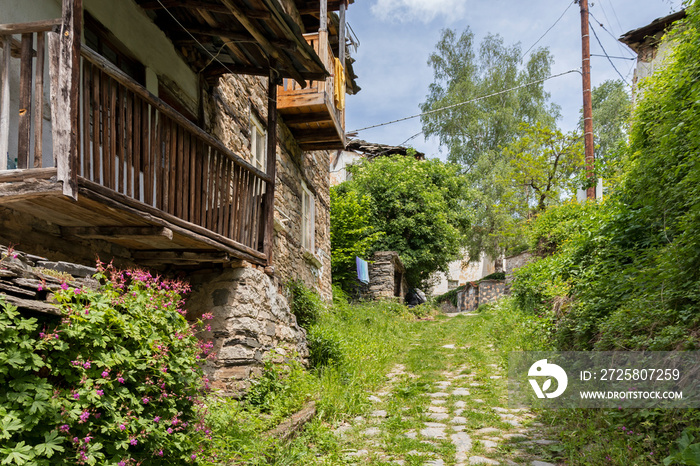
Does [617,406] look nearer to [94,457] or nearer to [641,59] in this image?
[94,457]

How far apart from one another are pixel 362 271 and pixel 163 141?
1026 centimetres

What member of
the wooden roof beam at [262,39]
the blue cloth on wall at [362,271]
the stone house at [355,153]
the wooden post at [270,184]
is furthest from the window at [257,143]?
the stone house at [355,153]

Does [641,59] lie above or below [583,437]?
above

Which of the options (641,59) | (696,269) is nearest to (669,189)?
(696,269)

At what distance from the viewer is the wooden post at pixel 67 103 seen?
9.73 feet

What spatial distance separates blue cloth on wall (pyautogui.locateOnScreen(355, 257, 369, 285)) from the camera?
1441 cm

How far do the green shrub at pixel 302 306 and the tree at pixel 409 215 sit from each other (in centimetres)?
995

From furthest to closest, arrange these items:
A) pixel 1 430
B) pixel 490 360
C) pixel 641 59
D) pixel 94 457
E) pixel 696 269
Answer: pixel 641 59 → pixel 490 360 → pixel 696 269 → pixel 94 457 → pixel 1 430

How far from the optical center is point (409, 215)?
1839cm

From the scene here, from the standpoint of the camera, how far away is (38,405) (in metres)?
2.12

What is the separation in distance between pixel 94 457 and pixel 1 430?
466 mm

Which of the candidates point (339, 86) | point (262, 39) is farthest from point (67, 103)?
point (339, 86)

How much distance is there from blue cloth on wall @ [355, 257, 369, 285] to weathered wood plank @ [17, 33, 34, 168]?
38.3 feet

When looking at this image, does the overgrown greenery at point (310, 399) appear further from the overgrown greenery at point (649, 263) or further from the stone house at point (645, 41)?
the stone house at point (645, 41)
